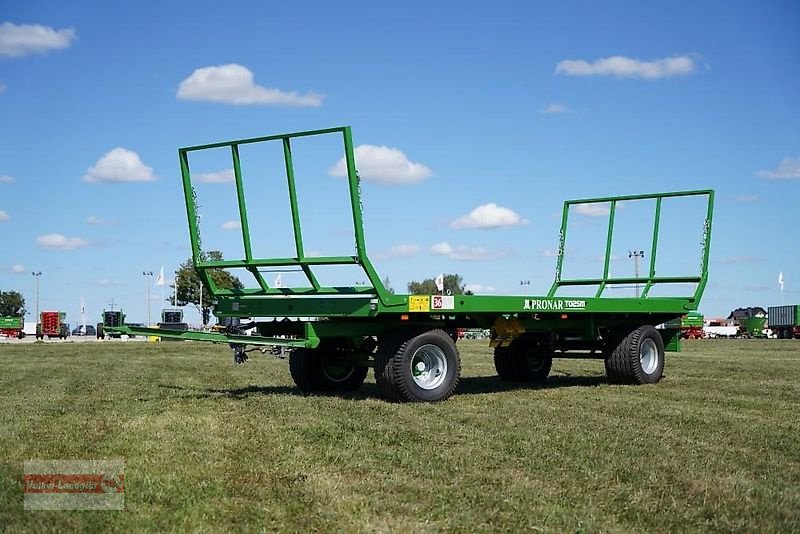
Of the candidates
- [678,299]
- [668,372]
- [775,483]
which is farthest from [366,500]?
[668,372]

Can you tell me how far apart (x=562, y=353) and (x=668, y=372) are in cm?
345

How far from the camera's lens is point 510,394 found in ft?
42.3

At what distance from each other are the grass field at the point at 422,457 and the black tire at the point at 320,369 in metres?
0.29

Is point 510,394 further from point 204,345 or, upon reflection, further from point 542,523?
point 204,345

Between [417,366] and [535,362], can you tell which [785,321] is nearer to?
[535,362]

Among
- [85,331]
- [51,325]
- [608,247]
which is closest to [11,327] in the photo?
[51,325]

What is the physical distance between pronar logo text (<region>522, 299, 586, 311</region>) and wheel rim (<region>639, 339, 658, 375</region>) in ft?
6.32

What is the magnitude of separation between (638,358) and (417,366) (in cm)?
429

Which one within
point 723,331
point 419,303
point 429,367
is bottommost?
point 723,331

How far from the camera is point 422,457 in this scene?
7.36 metres

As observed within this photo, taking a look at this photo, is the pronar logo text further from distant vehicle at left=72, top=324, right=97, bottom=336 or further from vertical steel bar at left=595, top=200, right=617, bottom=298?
distant vehicle at left=72, top=324, right=97, bottom=336

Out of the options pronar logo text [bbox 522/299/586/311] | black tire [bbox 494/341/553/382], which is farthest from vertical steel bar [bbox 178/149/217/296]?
black tire [bbox 494/341/553/382]

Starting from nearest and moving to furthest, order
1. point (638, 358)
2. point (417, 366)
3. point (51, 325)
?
point (417, 366) < point (638, 358) < point (51, 325)

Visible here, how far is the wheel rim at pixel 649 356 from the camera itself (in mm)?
14959
